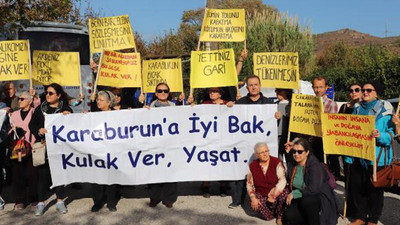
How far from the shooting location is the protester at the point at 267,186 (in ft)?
16.6

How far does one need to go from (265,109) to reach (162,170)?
5.50ft

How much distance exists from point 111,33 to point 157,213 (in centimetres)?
303

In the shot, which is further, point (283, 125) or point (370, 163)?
point (283, 125)

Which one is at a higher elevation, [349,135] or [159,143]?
[349,135]

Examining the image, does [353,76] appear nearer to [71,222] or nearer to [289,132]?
[289,132]

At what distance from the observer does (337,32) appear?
7131cm

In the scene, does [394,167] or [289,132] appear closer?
[394,167]

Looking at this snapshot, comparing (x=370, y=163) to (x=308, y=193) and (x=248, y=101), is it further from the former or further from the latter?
(x=248, y=101)

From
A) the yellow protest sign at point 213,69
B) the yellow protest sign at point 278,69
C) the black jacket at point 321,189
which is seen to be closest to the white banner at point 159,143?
the yellow protest sign at point 213,69

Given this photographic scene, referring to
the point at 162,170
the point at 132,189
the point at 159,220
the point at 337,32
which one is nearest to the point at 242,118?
the point at 162,170

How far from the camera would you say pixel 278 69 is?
643cm

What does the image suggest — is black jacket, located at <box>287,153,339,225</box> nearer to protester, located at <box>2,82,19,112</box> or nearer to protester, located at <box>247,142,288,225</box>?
protester, located at <box>247,142,288,225</box>

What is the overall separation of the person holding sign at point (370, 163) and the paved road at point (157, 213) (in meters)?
0.35

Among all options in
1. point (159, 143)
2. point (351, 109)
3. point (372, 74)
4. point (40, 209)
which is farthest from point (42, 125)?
point (372, 74)
